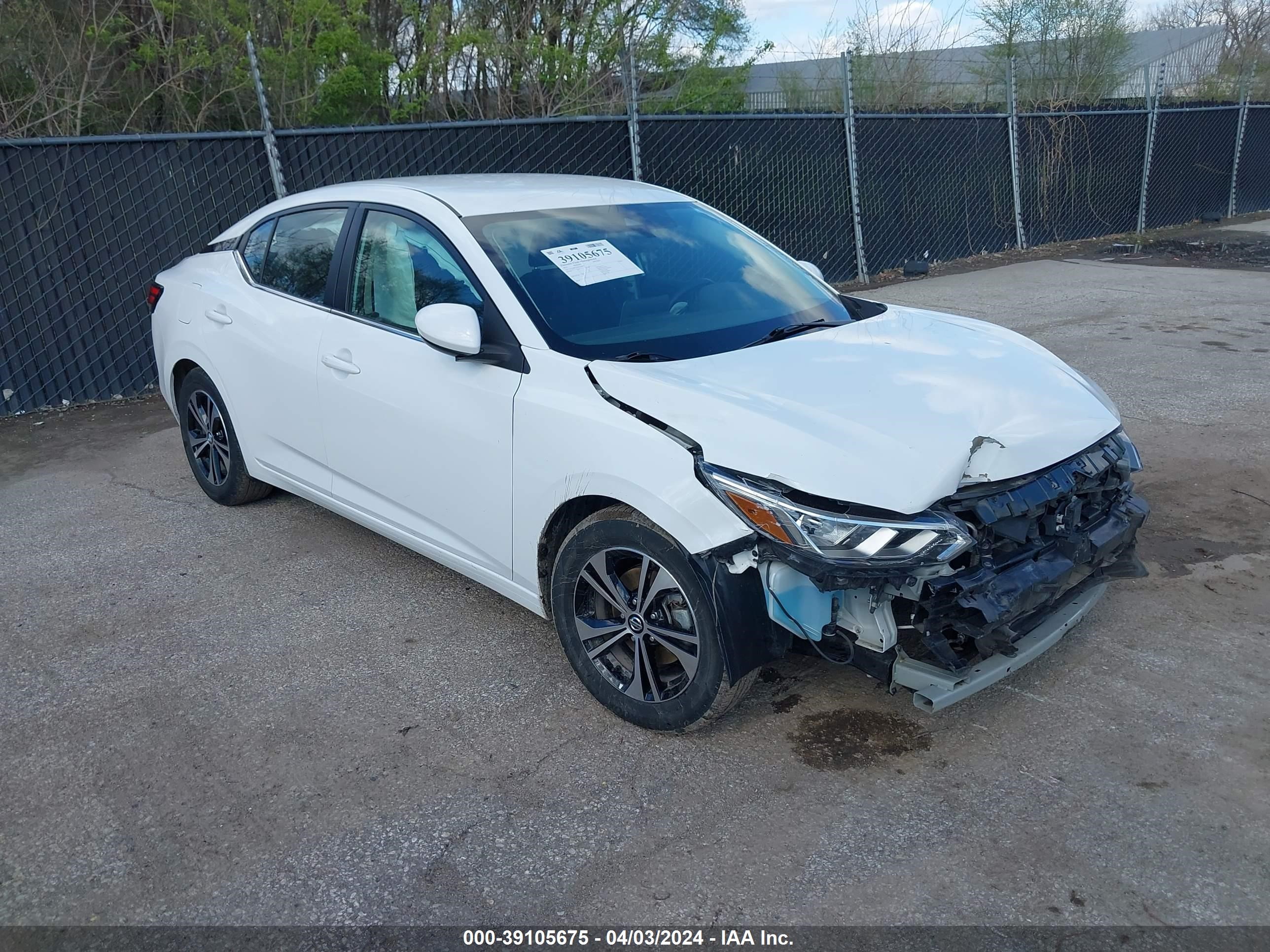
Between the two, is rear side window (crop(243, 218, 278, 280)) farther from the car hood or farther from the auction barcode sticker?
the car hood

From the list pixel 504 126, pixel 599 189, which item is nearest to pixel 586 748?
pixel 599 189

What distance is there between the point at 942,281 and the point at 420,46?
733 cm

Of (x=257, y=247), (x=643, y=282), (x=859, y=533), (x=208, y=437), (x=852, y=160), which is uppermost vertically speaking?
(x=257, y=247)

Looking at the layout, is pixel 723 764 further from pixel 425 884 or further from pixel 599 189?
pixel 599 189

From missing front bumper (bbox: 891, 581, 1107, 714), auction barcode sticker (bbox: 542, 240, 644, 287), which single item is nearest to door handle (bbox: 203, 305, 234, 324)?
auction barcode sticker (bbox: 542, 240, 644, 287)

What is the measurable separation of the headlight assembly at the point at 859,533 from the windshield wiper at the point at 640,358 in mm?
811

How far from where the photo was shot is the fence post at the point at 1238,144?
16.2 m

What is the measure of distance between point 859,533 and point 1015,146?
39.1ft

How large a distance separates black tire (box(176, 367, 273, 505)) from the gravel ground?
1.63 ft

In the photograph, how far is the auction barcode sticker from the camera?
3.89m

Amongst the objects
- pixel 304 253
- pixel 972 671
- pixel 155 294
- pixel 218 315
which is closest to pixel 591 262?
pixel 304 253

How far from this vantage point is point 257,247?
510 centimetres

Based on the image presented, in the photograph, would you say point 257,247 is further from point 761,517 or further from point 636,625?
point 761,517

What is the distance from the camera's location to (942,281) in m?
11.8
